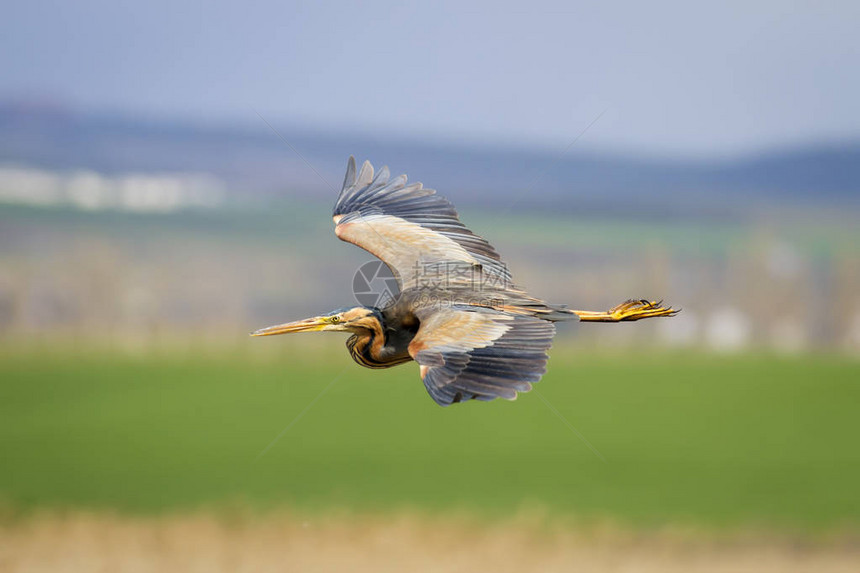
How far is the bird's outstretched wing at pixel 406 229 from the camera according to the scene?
25.1 ft

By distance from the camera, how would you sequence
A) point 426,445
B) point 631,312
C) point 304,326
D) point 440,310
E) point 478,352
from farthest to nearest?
point 426,445 < point 631,312 < point 304,326 < point 440,310 < point 478,352

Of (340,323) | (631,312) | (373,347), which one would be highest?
(631,312)

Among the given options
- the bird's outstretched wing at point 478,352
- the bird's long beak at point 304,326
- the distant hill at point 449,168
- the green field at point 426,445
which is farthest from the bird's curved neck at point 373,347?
the distant hill at point 449,168

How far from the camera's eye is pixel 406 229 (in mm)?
8141

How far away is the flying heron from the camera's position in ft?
20.3

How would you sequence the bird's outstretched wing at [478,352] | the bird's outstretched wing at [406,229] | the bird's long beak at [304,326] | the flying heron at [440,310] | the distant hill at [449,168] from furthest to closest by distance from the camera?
the distant hill at [449,168], the bird's outstretched wing at [406,229], the bird's long beak at [304,326], the flying heron at [440,310], the bird's outstretched wing at [478,352]

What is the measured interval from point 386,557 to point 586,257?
47768 mm

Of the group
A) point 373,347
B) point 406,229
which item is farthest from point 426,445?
point 373,347

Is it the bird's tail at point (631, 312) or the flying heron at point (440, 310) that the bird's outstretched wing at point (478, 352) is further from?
the bird's tail at point (631, 312)

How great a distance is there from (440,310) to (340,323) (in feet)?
2.63

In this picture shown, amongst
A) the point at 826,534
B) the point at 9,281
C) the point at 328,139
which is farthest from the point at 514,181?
the point at 826,534

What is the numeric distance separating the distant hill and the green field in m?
60.4

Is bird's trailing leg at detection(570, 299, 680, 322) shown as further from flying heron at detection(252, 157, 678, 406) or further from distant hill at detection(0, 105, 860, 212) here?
distant hill at detection(0, 105, 860, 212)

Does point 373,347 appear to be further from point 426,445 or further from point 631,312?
point 426,445
